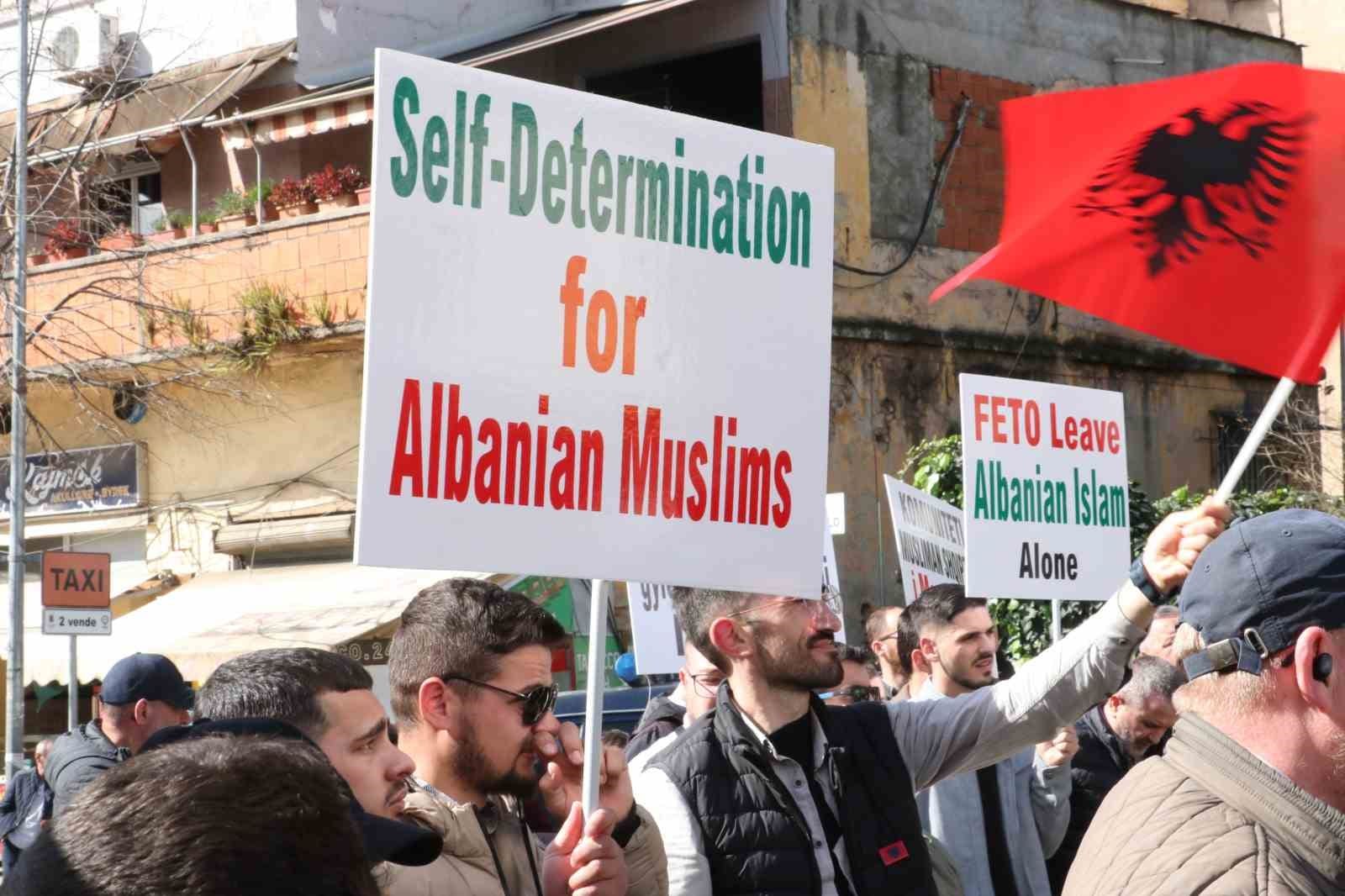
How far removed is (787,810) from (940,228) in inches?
752

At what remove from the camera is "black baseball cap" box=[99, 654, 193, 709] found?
24.6 feet

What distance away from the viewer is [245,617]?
20359 mm

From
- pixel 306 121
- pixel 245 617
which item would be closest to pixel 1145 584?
pixel 245 617

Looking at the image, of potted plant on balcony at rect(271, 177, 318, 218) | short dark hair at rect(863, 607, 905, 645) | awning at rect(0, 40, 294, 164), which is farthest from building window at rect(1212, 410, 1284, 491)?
short dark hair at rect(863, 607, 905, 645)

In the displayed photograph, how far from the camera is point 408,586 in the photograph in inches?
771

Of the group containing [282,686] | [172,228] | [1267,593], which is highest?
[172,228]

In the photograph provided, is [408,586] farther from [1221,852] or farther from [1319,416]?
[1221,852]

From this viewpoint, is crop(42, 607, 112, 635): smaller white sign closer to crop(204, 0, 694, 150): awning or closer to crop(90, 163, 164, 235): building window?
crop(204, 0, 694, 150): awning

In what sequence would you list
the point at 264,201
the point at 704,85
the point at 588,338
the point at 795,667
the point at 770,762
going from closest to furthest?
1. the point at 588,338
2. the point at 770,762
3. the point at 795,667
4. the point at 264,201
5. the point at 704,85

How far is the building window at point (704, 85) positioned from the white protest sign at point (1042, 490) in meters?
14.8

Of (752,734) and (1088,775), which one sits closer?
(752,734)

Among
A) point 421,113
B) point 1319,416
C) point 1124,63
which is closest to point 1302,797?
point 421,113

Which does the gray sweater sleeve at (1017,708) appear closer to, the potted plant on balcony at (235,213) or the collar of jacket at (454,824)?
the collar of jacket at (454,824)

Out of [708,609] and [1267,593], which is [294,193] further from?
[1267,593]
